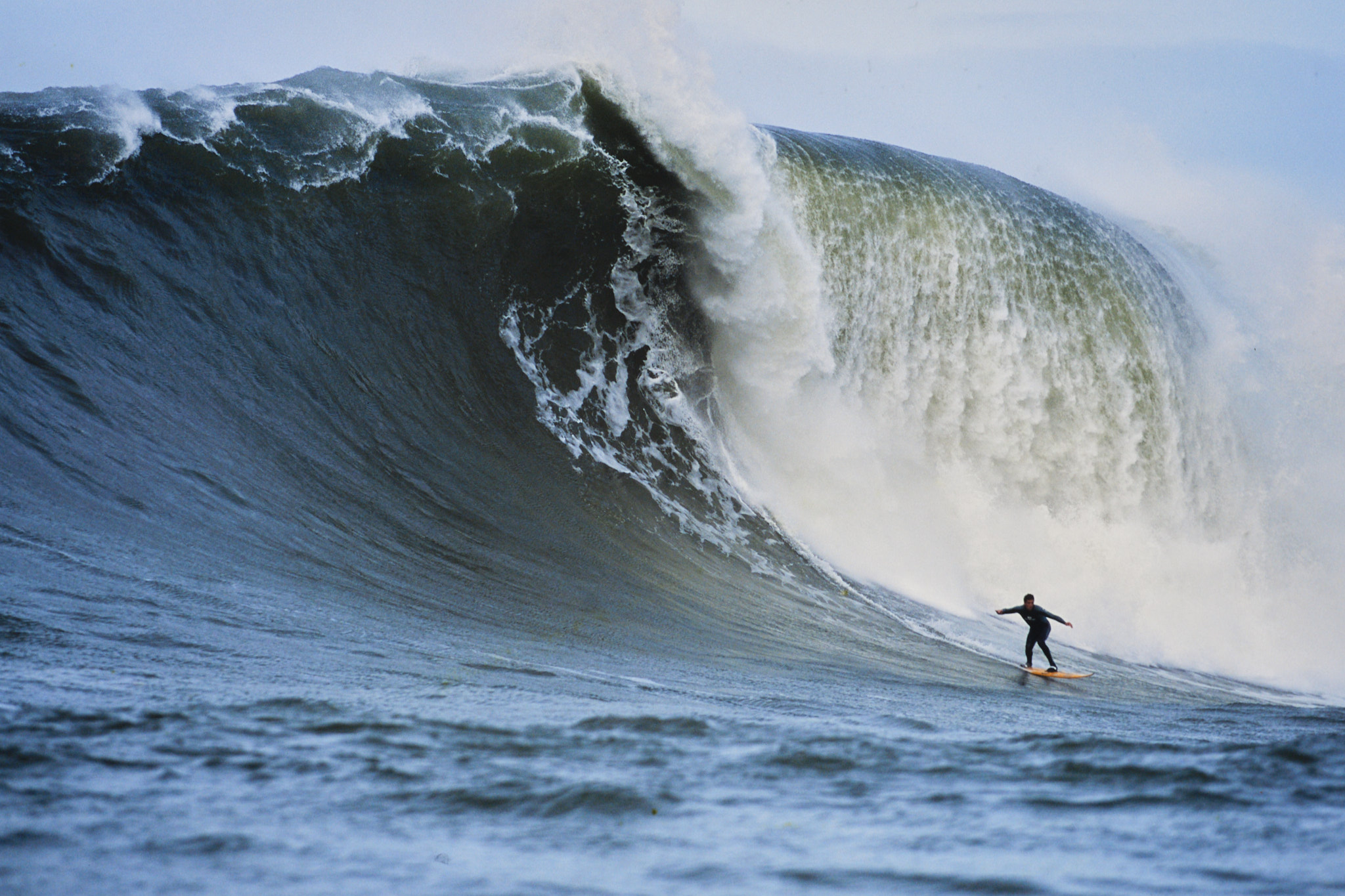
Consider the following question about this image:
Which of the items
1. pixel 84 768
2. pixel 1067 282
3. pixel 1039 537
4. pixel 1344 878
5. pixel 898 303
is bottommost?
pixel 84 768

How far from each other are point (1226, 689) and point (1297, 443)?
9646mm

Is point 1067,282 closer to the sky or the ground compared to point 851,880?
closer to the sky

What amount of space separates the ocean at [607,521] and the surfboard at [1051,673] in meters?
0.29

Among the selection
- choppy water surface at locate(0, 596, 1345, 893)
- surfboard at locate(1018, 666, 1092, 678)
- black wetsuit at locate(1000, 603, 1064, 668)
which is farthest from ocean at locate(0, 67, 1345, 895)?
black wetsuit at locate(1000, 603, 1064, 668)

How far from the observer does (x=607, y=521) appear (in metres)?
8.66

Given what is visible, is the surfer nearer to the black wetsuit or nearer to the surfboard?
the black wetsuit

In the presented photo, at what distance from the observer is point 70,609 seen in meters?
4.07

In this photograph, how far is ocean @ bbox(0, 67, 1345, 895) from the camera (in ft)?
7.31

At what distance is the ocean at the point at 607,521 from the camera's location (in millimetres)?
2229

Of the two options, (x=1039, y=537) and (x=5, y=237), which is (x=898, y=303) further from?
(x=5, y=237)

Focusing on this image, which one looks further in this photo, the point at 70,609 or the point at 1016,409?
the point at 1016,409

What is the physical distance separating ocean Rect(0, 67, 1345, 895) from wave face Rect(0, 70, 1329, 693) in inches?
2.0

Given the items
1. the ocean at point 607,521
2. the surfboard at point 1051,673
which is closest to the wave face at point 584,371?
the ocean at point 607,521

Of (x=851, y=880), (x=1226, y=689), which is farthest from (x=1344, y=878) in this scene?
(x=1226, y=689)
